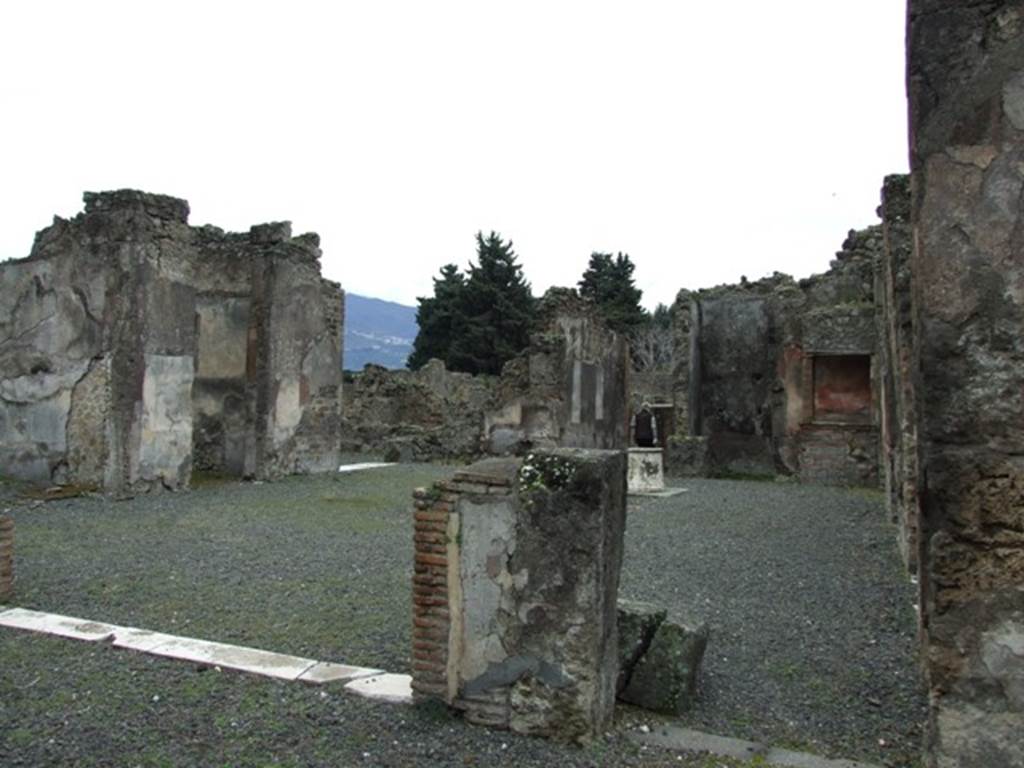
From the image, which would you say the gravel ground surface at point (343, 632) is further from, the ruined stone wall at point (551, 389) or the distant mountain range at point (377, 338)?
the distant mountain range at point (377, 338)

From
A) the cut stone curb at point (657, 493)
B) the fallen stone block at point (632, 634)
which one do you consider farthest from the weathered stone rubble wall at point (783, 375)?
the fallen stone block at point (632, 634)

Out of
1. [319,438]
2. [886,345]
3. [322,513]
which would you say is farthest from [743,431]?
[322,513]

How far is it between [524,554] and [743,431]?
43.7 ft

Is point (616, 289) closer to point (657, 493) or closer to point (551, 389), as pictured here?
point (551, 389)

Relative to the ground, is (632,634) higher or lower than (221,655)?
higher

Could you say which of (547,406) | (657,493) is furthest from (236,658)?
(547,406)

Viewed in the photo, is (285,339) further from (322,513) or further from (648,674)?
(648,674)

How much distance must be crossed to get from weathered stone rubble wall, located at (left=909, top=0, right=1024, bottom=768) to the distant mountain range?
320 feet

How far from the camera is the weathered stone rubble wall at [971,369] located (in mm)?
2592

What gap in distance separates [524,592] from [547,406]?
41.9 ft

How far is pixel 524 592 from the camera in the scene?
10.9 ft

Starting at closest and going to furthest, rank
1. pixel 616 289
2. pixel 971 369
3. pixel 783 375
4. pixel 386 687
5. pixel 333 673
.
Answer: pixel 971 369, pixel 386 687, pixel 333 673, pixel 783 375, pixel 616 289

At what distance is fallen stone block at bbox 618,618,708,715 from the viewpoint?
3584mm

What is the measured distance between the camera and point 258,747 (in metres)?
3.14
